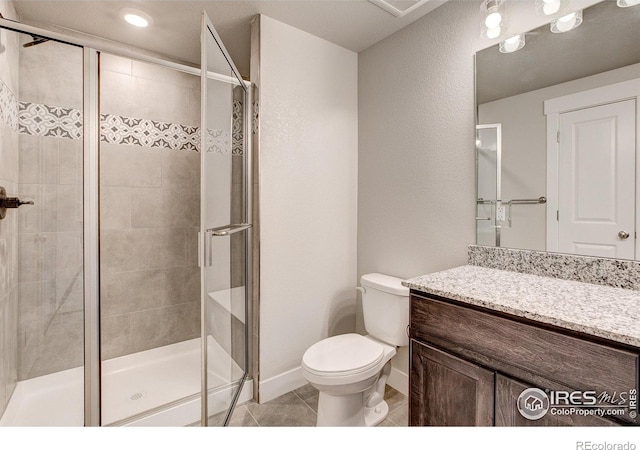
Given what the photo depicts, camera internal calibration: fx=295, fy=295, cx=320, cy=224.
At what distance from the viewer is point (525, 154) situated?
1410 mm

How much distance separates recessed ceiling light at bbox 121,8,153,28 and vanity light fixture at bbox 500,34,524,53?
6.62 feet

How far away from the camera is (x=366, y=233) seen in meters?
2.22

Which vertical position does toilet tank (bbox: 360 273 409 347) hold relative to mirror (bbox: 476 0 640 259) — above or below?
below

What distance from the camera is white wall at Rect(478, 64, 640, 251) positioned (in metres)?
→ 1.35

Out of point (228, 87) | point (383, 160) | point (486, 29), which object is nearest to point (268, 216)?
point (228, 87)

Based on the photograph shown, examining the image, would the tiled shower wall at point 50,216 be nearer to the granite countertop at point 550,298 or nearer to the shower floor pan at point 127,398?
the shower floor pan at point 127,398

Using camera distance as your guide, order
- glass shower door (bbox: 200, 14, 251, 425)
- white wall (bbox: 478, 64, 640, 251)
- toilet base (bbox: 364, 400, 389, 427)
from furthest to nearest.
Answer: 1. toilet base (bbox: 364, 400, 389, 427)
2. white wall (bbox: 478, 64, 640, 251)
3. glass shower door (bbox: 200, 14, 251, 425)

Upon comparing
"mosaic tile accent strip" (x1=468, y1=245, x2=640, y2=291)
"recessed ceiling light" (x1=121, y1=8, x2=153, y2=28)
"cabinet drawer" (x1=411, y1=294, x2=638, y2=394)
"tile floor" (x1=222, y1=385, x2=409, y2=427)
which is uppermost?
"recessed ceiling light" (x1=121, y1=8, x2=153, y2=28)

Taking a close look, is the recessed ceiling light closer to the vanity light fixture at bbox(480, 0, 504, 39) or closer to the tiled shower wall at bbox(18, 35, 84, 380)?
the tiled shower wall at bbox(18, 35, 84, 380)

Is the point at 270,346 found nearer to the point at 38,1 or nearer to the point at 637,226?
the point at 637,226

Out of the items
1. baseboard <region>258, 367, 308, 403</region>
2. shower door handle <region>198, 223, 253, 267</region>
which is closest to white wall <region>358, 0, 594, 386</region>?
baseboard <region>258, 367, 308, 403</region>

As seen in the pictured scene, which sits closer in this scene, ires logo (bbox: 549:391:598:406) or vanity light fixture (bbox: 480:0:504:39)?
ires logo (bbox: 549:391:598:406)

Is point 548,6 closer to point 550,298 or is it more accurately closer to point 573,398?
point 550,298

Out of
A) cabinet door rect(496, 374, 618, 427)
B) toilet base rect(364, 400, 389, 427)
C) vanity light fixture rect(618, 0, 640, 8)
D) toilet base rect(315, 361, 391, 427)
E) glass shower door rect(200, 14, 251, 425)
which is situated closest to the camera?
cabinet door rect(496, 374, 618, 427)
